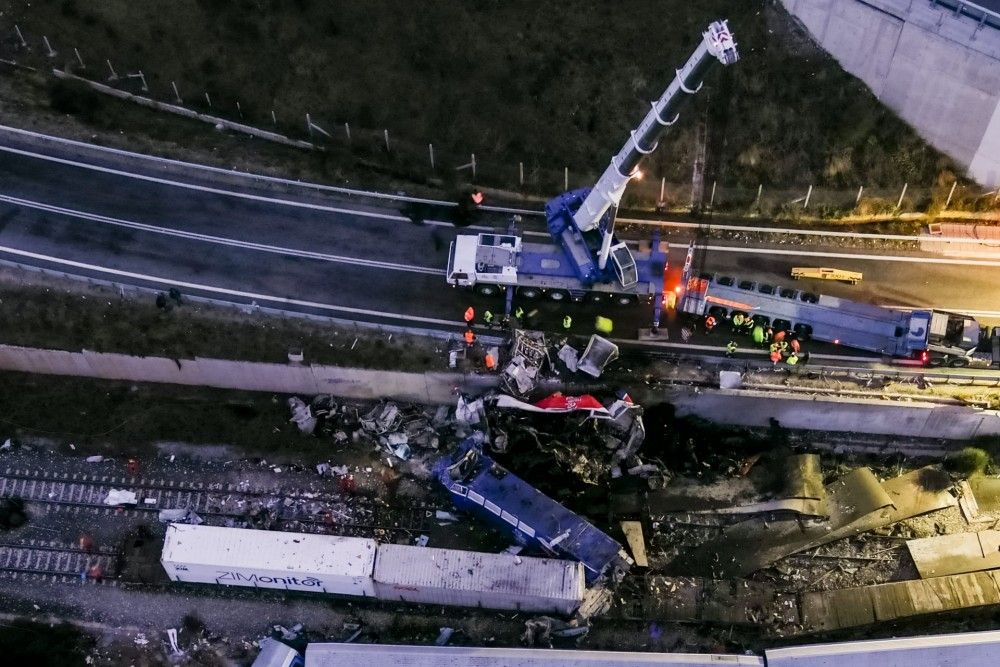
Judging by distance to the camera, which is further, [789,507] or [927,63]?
[927,63]

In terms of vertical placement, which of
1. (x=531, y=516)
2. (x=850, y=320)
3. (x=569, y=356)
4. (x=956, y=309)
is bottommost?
(x=531, y=516)

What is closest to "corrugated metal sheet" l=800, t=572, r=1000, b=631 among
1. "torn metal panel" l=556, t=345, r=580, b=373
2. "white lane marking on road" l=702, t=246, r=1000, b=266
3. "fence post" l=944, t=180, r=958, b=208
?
"torn metal panel" l=556, t=345, r=580, b=373

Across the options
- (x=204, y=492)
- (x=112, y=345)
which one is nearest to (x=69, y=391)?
(x=112, y=345)

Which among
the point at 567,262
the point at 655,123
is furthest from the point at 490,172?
the point at 655,123

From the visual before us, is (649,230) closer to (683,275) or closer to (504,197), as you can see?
(683,275)

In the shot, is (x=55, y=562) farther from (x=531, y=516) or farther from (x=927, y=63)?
(x=927, y=63)

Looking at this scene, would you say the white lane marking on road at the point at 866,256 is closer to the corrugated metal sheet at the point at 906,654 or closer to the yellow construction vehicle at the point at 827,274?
the yellow construction vehicle at the point at 827,274
